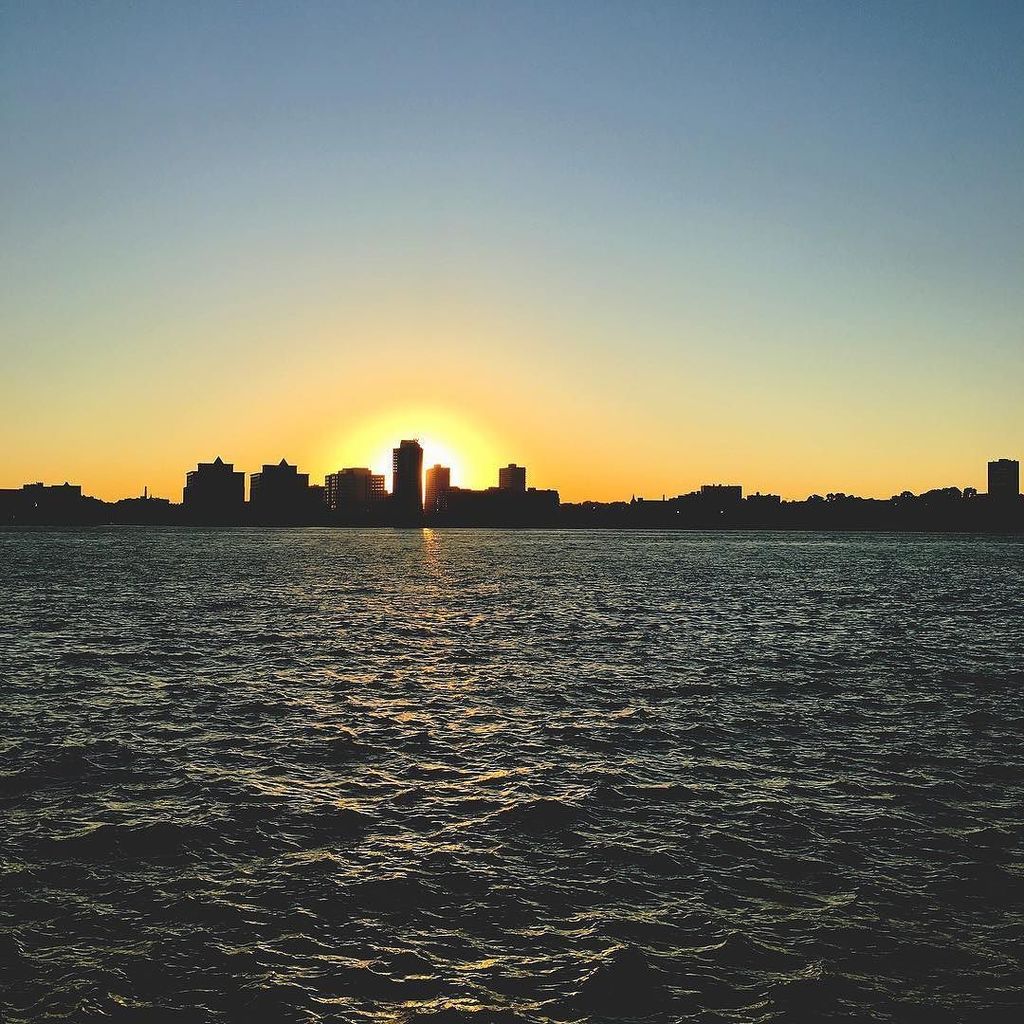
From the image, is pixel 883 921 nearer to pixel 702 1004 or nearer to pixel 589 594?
pixel 702 1004

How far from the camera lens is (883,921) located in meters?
16.1

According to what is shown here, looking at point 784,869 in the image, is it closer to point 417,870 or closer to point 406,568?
point 417,870

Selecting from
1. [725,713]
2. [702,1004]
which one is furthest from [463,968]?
[725,713]

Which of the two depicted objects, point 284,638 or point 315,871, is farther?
point 284,638

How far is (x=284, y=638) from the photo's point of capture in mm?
56500

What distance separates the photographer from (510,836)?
20344mm

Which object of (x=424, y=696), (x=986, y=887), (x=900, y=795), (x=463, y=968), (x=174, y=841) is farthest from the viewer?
(x=424, y=696)

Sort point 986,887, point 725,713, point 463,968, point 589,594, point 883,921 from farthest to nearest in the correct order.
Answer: point 589,594 → point 725,713 → point 986,887 → point 883,921 → point 463,968

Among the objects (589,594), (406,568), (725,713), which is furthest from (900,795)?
(406,568)

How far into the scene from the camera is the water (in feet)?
46.0

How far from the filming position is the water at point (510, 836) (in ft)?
46.0

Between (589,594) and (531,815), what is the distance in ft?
235

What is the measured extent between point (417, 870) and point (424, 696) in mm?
19119

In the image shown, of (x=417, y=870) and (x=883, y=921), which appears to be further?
(x=417, y=870)
